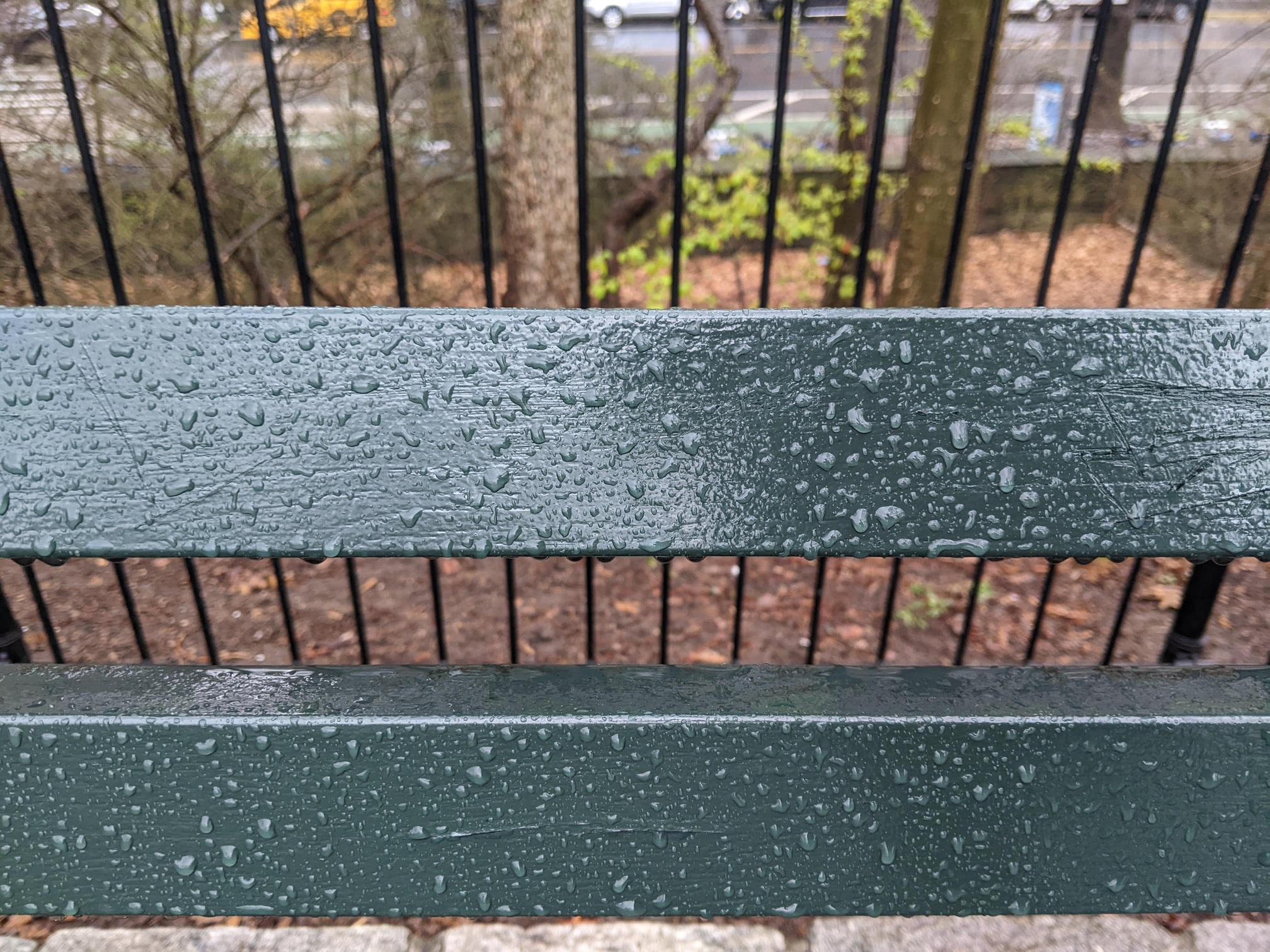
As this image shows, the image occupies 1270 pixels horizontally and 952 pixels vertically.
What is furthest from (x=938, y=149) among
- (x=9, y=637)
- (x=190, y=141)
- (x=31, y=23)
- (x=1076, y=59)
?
(x=1076, y=59)

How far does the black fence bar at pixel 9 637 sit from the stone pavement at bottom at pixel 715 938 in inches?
27.0

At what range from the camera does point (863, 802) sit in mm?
1191

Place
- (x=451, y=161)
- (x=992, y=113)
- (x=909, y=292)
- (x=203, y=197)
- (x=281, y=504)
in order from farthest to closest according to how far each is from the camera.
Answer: (x=992, y=113), (x=451, y=161), (x=909, y=292), (x=203, y=197), (x=281, y=504)

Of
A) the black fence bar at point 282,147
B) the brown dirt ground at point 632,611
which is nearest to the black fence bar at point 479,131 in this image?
the black fence bar at point 282,147

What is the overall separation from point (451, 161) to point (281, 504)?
4144 mm

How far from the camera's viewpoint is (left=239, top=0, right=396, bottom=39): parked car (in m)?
3.53

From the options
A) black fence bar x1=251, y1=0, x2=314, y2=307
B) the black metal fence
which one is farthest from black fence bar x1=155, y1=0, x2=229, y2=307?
black fence bar x1=251, y1=0, x2=314, y2=307

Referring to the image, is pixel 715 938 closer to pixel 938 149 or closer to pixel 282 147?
pixel 282 147

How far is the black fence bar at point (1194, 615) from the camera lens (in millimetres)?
2012

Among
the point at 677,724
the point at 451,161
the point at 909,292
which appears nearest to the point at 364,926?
the point at 677,724

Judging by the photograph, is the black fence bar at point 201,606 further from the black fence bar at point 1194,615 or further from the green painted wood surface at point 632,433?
the black fence bar at point 1194,615

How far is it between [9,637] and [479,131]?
1695 mm

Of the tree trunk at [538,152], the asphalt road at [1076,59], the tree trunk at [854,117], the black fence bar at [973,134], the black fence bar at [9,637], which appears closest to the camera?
the black fence bar at [973,134]

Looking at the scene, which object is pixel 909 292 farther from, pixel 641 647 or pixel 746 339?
pixel 746 339
